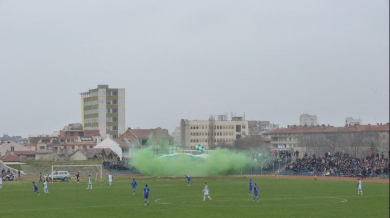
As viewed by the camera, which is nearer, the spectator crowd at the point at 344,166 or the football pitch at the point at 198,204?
the football pitch at the point at 198,204

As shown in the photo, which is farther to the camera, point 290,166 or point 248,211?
point 290,166

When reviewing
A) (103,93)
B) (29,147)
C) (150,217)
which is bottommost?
(150,217)

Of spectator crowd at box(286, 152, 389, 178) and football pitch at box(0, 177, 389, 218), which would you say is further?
spectator crowd at box(286, 152, 389, 178)

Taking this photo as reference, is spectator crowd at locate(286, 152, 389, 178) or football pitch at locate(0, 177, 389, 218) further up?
spectator crowd at locate(286, 152, 389, 178)

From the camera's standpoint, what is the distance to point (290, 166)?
11044 centimetres

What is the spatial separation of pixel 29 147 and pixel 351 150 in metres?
100

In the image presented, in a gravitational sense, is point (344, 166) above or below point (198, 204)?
above

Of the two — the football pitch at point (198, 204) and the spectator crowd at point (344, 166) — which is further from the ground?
the spectator crowd at point (344, 166)

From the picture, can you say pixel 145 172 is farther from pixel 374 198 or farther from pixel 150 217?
pixel 150 217

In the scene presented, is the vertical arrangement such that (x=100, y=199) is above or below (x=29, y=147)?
below

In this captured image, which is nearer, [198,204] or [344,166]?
[198,204]

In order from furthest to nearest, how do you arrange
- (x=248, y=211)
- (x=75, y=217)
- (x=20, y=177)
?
(x=20, y=177) < (x=248, y=211) < (x=75, y=217)

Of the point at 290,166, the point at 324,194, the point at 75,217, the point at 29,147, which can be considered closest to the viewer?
the point at 75,217

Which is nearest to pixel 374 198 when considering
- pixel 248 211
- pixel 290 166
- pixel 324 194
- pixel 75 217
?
pixel 324 194
